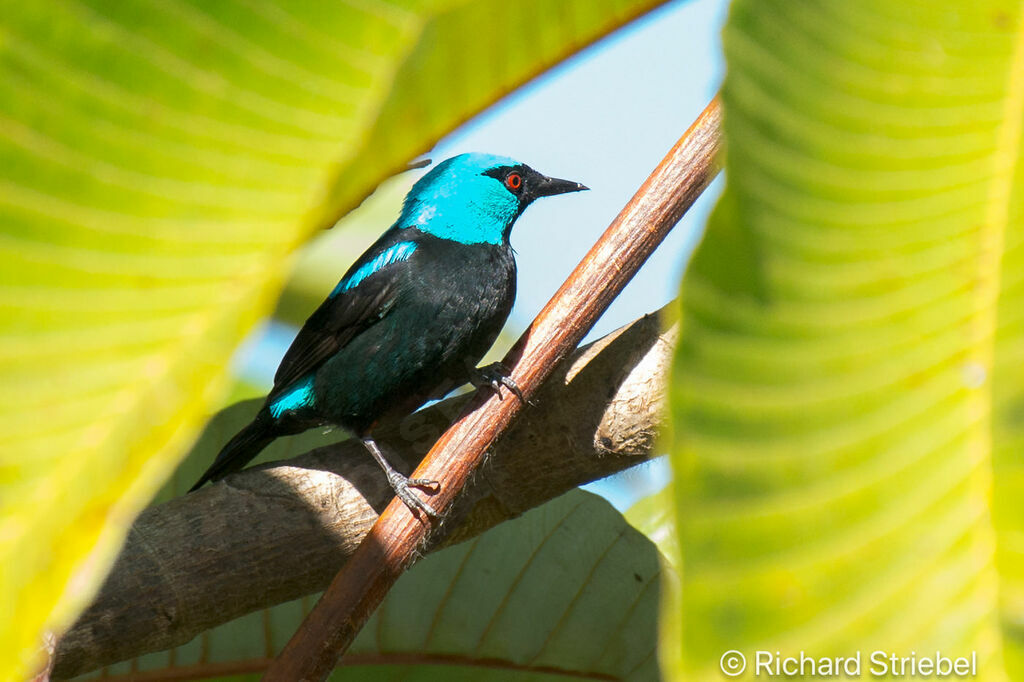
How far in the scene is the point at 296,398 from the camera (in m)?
3.59

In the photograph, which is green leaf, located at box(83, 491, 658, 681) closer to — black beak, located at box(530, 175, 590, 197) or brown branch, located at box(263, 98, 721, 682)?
brown branch, located at box(263, 98, 721, 682)

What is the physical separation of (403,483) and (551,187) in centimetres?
208

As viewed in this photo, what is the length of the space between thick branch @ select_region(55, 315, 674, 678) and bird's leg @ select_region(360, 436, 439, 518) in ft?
0.12

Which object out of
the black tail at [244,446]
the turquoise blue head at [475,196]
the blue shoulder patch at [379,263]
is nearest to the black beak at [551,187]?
the turquoise blue head at [475,196]

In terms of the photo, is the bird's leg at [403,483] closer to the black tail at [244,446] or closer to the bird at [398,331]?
the bird at [398,331]

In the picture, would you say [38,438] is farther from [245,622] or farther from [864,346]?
[245,622]

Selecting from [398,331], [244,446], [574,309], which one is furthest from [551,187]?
[574,309]

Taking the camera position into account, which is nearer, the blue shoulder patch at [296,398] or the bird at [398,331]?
the bird at [398,331]

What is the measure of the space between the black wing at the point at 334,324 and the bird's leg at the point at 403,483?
99 centimetres

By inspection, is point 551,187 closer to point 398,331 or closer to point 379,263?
point 379,263

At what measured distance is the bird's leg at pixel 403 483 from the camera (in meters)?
1.82

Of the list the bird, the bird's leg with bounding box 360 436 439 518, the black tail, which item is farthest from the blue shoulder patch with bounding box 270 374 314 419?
the bird's leg with bounding box 360 436 439 518

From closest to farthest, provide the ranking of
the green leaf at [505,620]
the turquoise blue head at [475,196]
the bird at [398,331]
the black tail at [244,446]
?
the green leaf at [505,620] → the black tail at [244,446] → the bird at [398,331] → the turquoise blue head at [475,196]

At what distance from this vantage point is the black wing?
355 centimetres
